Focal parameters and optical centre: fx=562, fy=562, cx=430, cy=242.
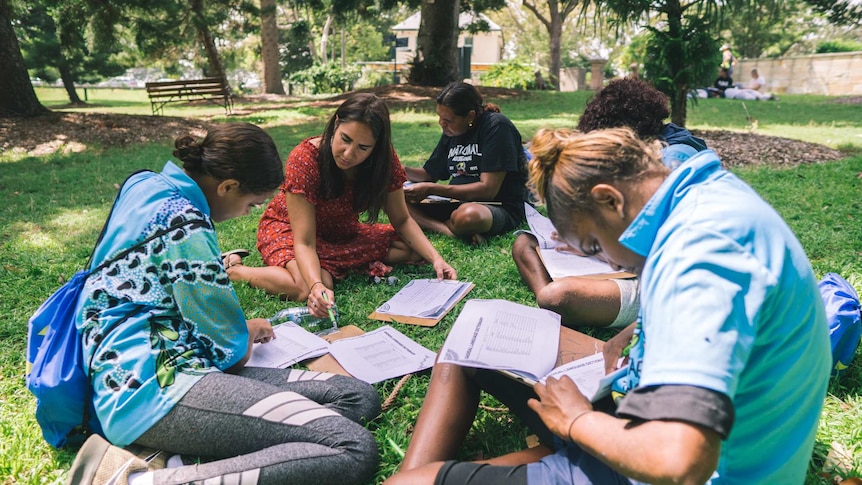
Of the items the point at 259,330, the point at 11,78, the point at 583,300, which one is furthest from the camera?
the point at 11,78

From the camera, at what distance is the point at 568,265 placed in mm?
2955

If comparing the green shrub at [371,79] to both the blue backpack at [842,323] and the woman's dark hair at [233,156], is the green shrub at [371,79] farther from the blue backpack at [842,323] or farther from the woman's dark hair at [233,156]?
the blue backpack at [842,323]

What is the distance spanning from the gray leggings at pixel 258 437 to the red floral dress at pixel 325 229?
152cm

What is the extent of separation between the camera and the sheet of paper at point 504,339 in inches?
62.7

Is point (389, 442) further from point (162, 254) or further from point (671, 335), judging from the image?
point (671, 335)

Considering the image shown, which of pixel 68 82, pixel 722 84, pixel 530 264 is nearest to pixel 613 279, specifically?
pixel 530 264

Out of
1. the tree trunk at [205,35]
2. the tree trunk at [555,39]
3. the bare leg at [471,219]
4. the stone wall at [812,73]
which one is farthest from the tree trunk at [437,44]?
the stone wall at [812,73]

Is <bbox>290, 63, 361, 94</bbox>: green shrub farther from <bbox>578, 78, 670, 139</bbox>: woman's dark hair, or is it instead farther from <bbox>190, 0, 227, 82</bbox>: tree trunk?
<bbox>578, 78, 670, 139</bbox>: woman's dark hair

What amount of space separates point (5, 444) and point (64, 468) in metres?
0.29

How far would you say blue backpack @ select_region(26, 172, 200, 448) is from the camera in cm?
166

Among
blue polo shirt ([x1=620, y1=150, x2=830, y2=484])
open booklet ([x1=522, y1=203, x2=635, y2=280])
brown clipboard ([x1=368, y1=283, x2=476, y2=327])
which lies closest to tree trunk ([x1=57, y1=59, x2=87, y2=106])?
brown clipboard ([x1=368, y1=283, x2=476, y2=327])

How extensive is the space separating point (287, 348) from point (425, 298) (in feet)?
2.86

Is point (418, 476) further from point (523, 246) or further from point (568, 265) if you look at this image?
point (523, 246)

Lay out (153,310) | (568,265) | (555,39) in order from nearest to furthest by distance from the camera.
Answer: (153,310) < (568,265) < (555,39)
